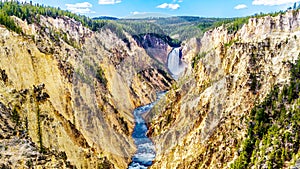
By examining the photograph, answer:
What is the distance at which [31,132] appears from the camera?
38.8 metres

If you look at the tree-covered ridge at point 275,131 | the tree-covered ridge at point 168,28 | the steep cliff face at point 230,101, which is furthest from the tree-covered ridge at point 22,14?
the tree-covered ridge at point 275,131

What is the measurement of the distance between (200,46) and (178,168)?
54.8 m

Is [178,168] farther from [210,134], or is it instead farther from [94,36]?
[94,36]

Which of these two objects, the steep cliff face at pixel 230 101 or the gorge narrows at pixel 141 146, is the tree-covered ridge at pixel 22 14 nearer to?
the gorge narrows at pixel 141 146

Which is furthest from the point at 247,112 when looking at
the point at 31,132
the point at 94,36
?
the point at 94,36

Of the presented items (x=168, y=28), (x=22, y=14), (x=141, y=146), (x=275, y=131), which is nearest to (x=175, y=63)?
(x=168, y=28)

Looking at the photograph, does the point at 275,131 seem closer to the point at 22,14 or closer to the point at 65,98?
the point at 65,98

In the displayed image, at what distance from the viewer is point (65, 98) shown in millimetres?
54594

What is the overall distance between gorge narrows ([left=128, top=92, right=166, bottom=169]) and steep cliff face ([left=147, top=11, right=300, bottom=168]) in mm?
1788

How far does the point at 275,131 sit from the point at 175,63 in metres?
74.4

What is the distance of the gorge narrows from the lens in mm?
59375

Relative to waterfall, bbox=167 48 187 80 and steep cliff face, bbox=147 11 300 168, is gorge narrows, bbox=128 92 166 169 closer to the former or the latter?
steep cliff face, bbox=147 11 300 168

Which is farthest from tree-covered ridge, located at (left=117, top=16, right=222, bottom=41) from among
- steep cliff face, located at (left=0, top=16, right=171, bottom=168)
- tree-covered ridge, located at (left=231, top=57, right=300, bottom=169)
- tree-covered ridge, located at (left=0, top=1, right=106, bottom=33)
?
tree-covered ridge, located at (left=231, top=57, right=300, bottom=169)

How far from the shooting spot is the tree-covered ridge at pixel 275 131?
116ft
